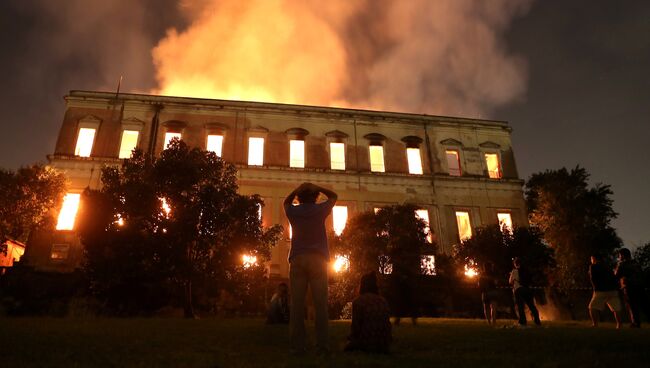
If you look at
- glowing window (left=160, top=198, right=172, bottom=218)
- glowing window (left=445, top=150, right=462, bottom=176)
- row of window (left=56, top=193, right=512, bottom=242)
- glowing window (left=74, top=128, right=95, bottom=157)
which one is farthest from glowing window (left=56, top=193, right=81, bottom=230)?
glowing window (left=445, top=150, right=462, bottom=176)

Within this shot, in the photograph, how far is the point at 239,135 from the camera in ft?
101

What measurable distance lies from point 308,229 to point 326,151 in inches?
1021

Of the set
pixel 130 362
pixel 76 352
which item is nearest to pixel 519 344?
pixel 130 362

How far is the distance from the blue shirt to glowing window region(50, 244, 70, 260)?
984 inches

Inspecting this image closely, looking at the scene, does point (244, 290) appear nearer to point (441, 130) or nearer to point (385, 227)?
point (385, 227)

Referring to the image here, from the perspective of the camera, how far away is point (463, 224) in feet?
101

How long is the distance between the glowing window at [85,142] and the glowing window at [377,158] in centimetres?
1995

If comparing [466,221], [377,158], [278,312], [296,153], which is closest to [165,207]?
[278,312]

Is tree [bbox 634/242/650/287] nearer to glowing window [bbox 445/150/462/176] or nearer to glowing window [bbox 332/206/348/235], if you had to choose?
glowing window [bbox 445/150/462/176]

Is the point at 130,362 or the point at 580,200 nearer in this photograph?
the point at 130,362

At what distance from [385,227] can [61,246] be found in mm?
20287

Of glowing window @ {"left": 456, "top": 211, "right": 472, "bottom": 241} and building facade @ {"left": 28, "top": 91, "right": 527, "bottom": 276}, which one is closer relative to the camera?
building facade @ {"left": 28, "top": 91, "right": 527, "bottom": 276}

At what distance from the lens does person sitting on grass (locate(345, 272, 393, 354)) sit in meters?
5.95

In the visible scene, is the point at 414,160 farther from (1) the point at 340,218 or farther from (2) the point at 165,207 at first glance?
(2) the point at 165,207
